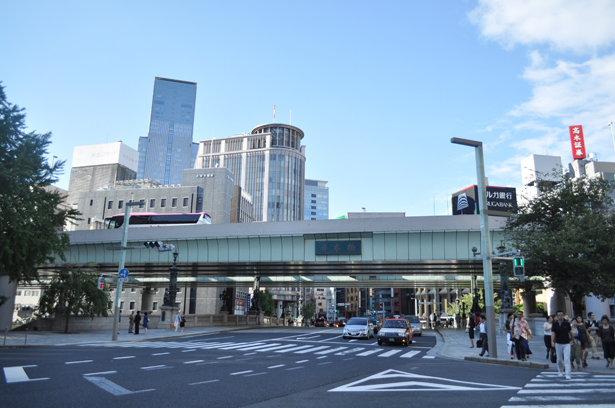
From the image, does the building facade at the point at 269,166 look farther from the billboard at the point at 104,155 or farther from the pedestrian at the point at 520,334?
the pedestrian at the point at 520,334

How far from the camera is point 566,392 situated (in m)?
9.95

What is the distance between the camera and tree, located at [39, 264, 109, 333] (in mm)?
30625

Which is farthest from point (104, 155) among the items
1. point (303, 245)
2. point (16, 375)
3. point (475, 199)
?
point (16, 375)

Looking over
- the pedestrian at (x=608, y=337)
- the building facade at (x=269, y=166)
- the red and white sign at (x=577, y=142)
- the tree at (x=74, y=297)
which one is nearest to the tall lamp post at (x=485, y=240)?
the pedestrian at (x=608, y=337)

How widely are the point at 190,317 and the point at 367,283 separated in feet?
89.4

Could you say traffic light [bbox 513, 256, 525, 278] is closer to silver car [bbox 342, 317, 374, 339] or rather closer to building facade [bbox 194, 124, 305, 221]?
silver car [bbox 342, 317, 374, 339]

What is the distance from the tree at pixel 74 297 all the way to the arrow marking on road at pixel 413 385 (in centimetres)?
2483

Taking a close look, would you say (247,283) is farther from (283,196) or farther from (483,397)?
(283,196)

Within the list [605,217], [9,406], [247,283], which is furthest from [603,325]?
[247,283]

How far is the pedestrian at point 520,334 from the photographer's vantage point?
16.1 metres

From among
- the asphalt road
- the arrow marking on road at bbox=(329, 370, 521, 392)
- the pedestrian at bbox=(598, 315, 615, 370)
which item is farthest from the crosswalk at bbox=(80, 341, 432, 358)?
the arrow marking on road at bbox=(329, 370, 521, 392)

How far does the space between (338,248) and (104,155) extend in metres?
92.7

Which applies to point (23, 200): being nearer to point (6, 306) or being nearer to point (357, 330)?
point (6, 306)

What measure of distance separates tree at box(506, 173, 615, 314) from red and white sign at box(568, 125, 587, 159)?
63.9 meters
